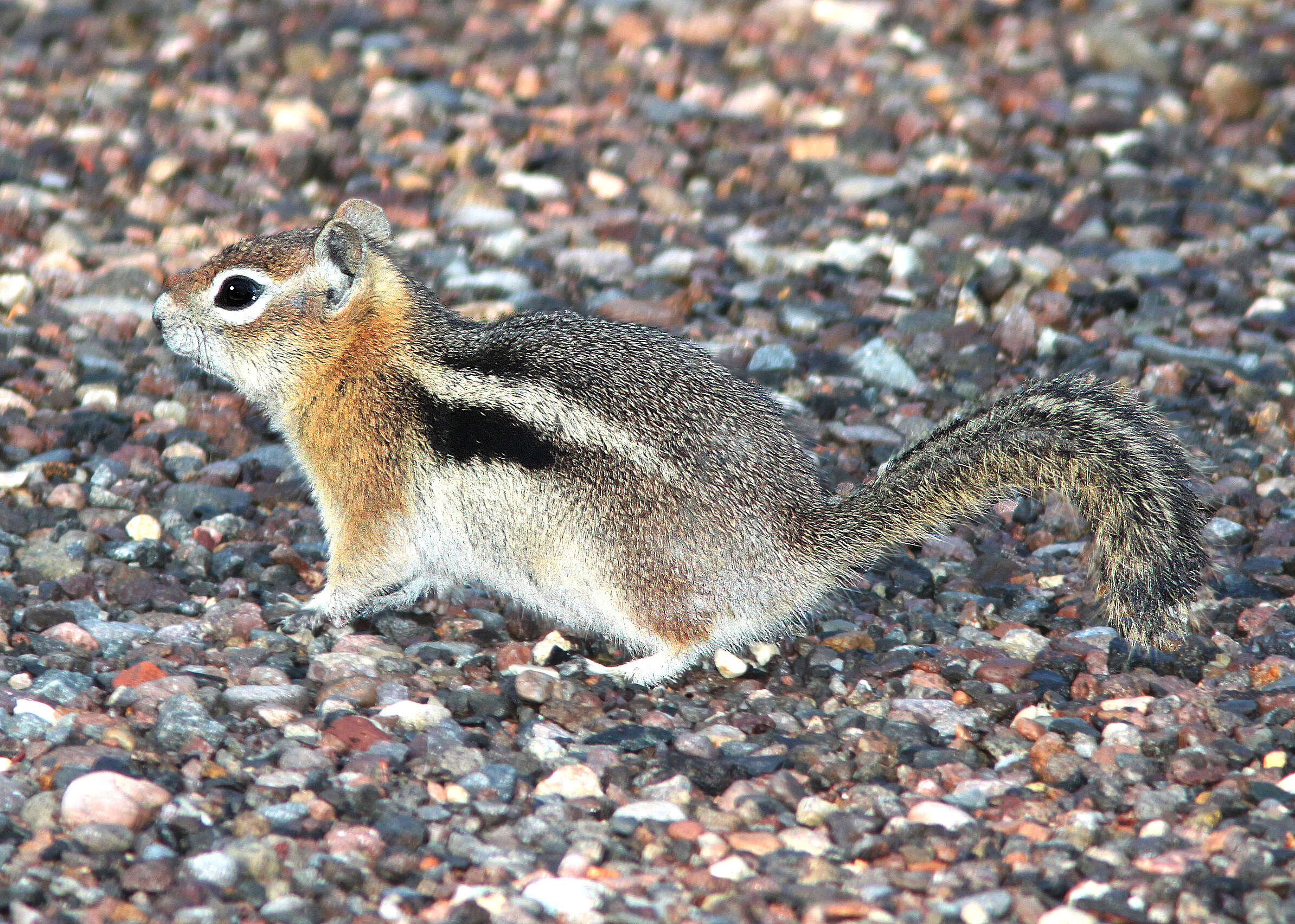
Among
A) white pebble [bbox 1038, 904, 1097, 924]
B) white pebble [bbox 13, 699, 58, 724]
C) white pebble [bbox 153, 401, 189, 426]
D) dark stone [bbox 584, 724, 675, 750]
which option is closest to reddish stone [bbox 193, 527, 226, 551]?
white pebble [bbox 153, 401, 189, 426]

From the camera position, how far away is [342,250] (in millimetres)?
5258

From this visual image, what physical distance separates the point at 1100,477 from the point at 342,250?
2561mm

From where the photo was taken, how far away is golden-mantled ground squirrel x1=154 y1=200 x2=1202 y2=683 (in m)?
4.51

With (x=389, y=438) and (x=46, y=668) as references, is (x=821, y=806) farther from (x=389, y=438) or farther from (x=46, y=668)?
(x=46, y=668)

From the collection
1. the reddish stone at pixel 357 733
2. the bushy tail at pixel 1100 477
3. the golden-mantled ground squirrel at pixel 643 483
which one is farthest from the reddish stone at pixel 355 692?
the bushy tail at pixel 1100 477

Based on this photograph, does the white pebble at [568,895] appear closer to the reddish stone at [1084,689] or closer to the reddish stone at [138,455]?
the reddish stone at [1084,689]

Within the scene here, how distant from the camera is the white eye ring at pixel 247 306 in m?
5.28

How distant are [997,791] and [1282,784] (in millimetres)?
755

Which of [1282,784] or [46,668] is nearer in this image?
[1282,784]

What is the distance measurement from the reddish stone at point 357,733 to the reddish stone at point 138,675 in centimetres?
60

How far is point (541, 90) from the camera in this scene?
9.27 meters

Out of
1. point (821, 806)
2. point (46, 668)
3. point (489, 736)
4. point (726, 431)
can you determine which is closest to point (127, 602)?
point (46, 668)

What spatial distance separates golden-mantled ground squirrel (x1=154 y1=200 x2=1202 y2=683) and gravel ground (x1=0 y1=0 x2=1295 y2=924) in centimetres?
28

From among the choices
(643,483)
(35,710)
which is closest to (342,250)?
(643,483)
